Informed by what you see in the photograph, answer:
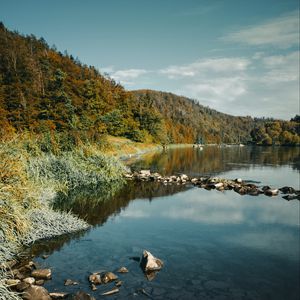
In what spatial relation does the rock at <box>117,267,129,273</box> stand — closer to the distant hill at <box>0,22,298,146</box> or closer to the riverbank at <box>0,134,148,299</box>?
the riverbank at <box>0,134,148,299</box>

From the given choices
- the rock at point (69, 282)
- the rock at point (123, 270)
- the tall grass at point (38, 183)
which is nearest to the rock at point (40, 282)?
the rock at point (69, 282)

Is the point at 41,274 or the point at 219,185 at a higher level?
the point at 219,185

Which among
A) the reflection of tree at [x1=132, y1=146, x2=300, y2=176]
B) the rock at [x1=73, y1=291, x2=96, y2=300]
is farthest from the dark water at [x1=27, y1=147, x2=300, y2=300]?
the reflection of tree at [x1=132, y1=146, x2=300, y2=176]

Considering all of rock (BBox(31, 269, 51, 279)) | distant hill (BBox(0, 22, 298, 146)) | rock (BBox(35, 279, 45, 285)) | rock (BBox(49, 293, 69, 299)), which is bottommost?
rock (BBox(49, 293, 69, 299))

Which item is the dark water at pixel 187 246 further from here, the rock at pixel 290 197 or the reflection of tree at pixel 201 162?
the reflection of tree at pixel 201 162

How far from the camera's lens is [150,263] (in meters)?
11.4

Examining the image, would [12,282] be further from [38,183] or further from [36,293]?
[38,183]

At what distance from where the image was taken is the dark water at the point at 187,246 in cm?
1016

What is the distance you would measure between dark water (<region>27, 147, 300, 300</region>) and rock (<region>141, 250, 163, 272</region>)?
28 cm

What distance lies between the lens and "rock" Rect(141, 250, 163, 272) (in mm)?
11344

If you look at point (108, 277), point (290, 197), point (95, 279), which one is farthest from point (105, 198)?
point (290, 197)

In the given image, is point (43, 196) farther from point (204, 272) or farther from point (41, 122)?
point (41, 122)

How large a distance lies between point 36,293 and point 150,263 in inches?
167

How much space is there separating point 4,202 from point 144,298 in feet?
21.1
